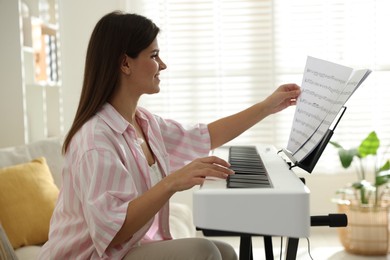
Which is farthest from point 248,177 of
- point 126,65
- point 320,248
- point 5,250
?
point 320,248

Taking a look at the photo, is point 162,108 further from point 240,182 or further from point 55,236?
point 240,182

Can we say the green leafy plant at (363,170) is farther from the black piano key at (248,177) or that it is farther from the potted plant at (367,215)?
the black piano key at (248,177)

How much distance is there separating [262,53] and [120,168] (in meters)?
3.07

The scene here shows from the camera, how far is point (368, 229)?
3.95m

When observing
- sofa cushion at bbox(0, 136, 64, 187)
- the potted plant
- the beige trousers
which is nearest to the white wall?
the potted plant

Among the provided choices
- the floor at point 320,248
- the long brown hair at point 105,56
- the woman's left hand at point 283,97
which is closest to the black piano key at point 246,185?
the long brown hair at point 105,56

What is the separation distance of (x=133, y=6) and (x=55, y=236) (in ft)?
9.86

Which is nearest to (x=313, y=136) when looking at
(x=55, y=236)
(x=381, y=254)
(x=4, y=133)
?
(x=55, y=236)

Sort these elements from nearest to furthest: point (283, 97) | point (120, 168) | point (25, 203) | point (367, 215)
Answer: point (120, 168) < point (283, 97) < point (25, 203) < point (367, 215)

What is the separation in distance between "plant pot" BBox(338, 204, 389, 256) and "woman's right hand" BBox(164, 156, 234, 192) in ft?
8.40

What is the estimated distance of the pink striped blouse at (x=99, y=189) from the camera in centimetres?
168

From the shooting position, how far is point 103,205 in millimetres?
1669

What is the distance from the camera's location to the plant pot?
3941 millimetres

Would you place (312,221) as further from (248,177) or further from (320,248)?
(320,248)
